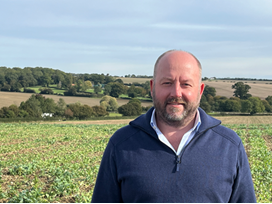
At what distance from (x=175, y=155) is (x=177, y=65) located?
2.64ft

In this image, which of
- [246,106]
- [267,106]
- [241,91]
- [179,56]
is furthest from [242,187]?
[241,91]

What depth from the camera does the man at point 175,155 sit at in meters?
2.31

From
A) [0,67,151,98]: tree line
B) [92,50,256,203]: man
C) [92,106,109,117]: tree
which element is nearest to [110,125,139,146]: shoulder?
[92,50,256,203]: man

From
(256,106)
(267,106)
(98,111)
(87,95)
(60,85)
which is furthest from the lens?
(60,85)

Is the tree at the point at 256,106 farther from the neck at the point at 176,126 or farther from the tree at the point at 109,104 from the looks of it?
the neck at the point at 176,126

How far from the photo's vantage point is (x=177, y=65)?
2480mm

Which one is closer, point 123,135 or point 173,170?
point 173,170

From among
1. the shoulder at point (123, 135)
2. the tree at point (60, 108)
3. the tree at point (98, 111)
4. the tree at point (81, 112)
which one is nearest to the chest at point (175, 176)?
the shoulder at point (123, 135)

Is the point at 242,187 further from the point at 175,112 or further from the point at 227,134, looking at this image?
the point at 175,112

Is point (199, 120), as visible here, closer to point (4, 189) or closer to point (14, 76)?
point (4, 189)

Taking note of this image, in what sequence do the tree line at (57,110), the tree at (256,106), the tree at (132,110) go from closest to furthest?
1. the tree line at (57,110)
2. the tree at (132,110)
3. the tree at (256,106)

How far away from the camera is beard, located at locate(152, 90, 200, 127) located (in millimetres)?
2506

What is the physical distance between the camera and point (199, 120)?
2627 mm

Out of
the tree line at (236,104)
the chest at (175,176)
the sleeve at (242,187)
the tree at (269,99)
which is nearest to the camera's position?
the chest at (175,176)
